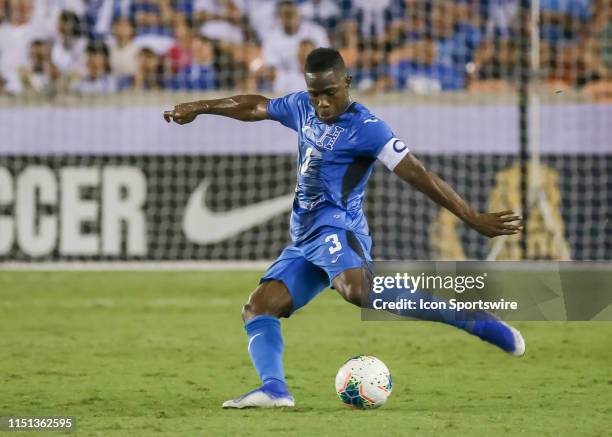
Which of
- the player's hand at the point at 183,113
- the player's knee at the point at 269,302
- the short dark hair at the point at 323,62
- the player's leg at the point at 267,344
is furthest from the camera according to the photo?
the player's hand at the point at 183,113

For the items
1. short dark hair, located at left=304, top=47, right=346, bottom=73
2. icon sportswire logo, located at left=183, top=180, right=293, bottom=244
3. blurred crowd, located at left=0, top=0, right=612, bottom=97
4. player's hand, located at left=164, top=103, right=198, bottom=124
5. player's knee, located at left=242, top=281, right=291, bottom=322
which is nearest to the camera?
short dark hair, located at left=304, top=47, right=346, bottom=73

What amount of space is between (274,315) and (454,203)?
3.86ft

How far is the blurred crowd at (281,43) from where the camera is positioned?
14.8 m

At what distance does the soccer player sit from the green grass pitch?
362 mm

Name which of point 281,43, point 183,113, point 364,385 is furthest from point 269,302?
point 281,43

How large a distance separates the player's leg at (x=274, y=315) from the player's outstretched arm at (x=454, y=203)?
33.0 inches

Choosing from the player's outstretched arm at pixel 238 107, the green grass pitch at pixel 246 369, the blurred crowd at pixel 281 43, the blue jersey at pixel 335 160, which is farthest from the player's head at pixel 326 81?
the blurred crowd at pixel 281 43

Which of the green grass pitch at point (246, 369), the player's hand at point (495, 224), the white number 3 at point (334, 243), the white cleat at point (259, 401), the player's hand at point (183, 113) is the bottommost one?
the green grass pitch at point (246, 369)

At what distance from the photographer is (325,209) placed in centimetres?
647

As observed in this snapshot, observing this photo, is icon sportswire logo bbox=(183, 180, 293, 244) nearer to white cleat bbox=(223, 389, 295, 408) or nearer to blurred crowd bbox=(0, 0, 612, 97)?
blurred crowd bbox=(0, 0, 612, 97)

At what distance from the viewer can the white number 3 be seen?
20.8ft

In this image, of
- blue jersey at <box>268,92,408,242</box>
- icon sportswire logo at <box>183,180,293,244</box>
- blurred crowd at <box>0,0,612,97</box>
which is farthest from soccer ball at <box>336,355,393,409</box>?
blurred crowd at <box>0,0,612,97</box>

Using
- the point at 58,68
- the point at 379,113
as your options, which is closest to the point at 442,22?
the point at 379,113

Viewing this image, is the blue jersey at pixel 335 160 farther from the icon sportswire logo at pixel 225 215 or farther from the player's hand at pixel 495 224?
the icon sportswire logo at pixel 225 215
